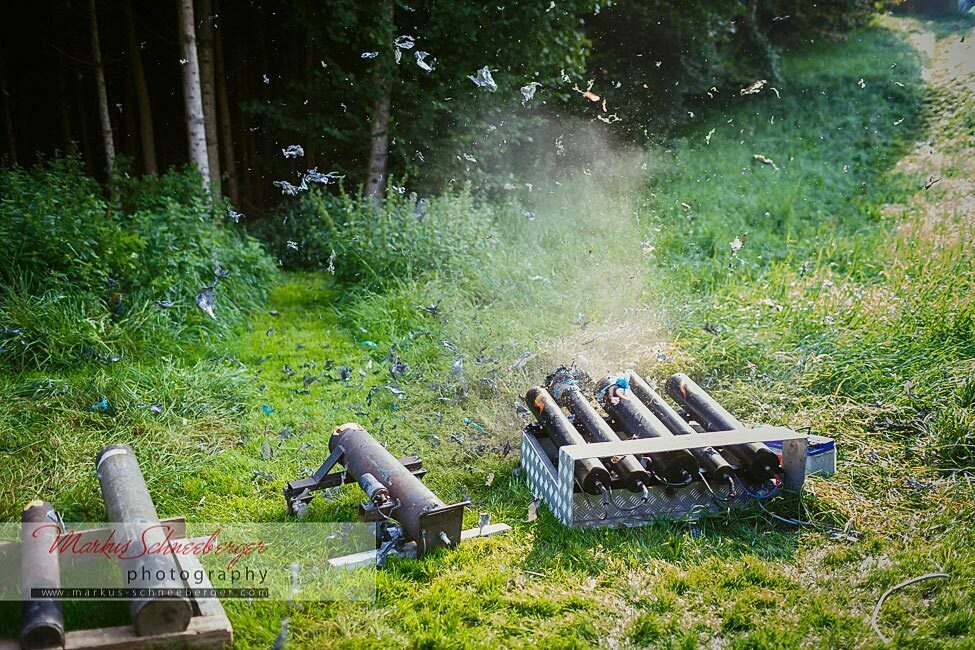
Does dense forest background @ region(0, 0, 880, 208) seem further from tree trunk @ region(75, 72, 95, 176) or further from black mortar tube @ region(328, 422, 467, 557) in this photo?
black mortar tube @ region(328, 422, 467, 557)

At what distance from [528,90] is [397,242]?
3548 mm

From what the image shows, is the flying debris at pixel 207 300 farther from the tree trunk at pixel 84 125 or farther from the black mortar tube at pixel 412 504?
the tree trunk at pixel 84 125


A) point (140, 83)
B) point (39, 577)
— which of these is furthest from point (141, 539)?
point (140, 83)

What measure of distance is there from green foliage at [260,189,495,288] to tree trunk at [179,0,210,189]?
138cm

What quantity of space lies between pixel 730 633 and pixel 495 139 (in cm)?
811

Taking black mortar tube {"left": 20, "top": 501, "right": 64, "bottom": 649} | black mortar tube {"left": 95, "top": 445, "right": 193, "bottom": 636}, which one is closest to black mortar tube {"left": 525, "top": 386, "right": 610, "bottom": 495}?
black mortar tube {"left": 95, "top": 445, "right": 193, "bottom": 636}

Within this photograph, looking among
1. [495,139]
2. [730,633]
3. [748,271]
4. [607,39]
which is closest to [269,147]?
[495,139]

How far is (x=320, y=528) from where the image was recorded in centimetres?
329

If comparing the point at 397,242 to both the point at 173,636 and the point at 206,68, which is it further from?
the point at 173,636

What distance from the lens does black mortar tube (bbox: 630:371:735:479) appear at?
3.25 meters

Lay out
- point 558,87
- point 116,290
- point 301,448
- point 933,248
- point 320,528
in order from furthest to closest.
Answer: point 558,87 → point 933,248 → point 116,290 → point 301,448 → point 320,528

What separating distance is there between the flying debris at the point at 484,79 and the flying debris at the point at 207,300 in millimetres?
4792

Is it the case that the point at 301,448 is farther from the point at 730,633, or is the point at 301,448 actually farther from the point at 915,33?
the point at 915,33

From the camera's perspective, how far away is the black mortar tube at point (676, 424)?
3.25 m
